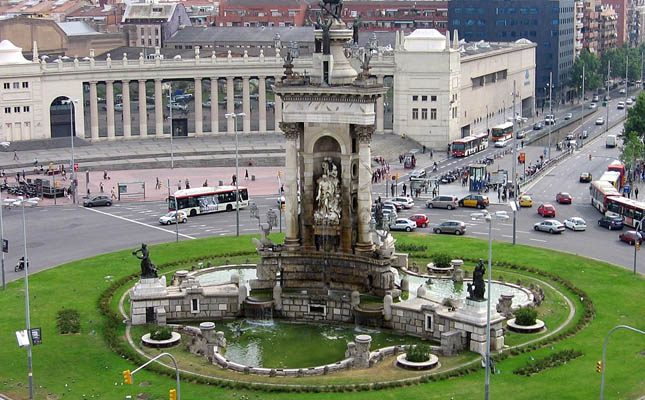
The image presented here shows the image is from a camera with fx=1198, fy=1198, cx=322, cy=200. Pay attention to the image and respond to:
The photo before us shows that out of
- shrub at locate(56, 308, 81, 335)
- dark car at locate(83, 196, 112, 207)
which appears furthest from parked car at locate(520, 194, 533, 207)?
→ shrub at locate(56, 308, 81, 335)

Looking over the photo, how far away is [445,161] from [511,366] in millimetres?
108656

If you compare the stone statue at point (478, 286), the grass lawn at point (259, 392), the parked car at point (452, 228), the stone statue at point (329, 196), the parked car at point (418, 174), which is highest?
the stone statue at point (329, 196)

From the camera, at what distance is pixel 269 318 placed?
321 feet

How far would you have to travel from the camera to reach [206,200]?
150m

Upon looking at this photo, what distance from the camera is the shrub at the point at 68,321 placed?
306 ft

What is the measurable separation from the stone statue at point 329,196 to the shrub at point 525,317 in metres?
17.3

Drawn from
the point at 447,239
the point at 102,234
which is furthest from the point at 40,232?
the point at 447,239

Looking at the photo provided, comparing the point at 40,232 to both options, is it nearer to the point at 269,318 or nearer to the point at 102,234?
the point at 102,234

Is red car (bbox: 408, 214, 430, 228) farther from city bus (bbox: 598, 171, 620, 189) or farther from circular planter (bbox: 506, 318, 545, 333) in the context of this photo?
circular planter (bbox: 506, 318, 545, 333)

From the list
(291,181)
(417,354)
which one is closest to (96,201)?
(291,181)

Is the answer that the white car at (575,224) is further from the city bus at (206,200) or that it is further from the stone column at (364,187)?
the stone column at (364,187)

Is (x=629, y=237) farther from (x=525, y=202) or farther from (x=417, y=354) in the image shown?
(x=417, y=354)

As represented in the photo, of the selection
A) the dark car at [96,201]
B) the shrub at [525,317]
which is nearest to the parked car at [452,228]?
the shrub at [525,317]

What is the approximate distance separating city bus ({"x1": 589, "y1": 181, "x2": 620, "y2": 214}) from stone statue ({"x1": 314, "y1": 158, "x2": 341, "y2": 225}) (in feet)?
176
